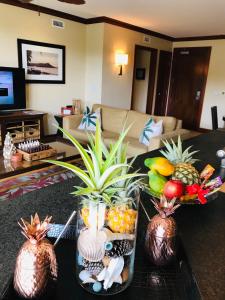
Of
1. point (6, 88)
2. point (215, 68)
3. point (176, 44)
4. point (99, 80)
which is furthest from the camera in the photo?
point (176, 44)

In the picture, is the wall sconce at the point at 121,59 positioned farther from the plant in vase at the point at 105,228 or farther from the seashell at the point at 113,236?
the seashell at the point at 113,236

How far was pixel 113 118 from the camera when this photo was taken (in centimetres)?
465

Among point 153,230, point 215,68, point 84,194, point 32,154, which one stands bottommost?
point 32,154

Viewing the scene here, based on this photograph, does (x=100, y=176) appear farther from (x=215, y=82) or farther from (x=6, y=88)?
(x=215, y=82)

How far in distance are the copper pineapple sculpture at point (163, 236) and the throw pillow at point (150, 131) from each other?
3093 millimetres

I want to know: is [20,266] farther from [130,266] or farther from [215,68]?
[215,68]

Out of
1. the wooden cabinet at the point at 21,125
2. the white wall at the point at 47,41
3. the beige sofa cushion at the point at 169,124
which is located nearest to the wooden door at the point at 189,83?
the white wall at the point at 47,41

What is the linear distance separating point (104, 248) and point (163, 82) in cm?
728

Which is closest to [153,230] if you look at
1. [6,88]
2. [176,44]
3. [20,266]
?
[20,266]

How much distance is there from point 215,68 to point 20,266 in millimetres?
7038

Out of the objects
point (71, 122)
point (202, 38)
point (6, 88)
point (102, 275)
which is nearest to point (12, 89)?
point (6, 88)

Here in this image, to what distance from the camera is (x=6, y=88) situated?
4414 mm

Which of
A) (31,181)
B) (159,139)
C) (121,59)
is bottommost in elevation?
(31,181)

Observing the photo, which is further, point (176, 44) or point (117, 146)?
point (176, 44)
